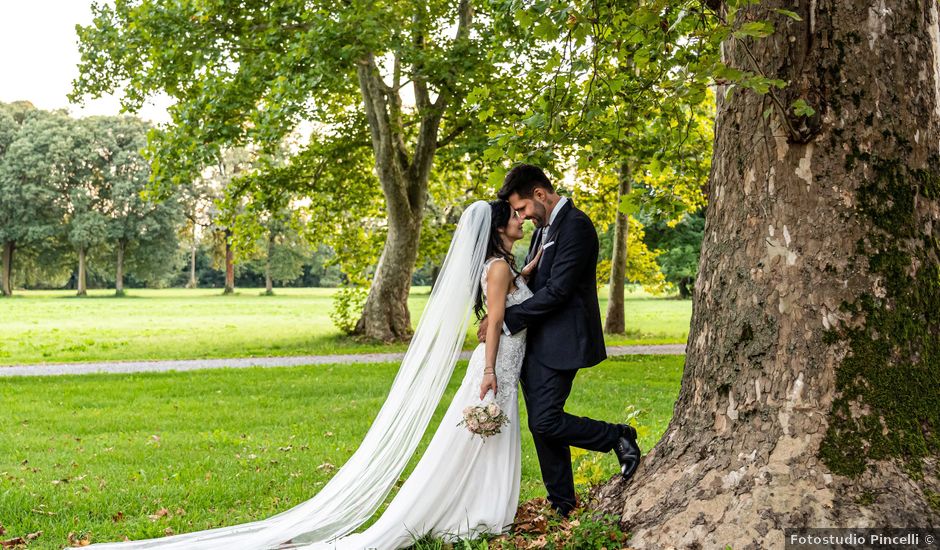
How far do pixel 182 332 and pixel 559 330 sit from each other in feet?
82.1

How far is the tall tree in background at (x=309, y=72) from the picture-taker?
1521 centimetres

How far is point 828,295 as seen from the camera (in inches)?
175

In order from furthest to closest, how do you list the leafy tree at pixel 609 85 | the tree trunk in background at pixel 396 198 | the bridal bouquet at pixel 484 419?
the tree trunk in background at pixel 396 198, the bridal bouquet at pixel 484 419, the leafy tree at pixel 609 85

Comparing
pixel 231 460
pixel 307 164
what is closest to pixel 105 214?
pixel 307 164

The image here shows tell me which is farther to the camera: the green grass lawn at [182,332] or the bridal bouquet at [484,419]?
the green grass lawn at [182,332]

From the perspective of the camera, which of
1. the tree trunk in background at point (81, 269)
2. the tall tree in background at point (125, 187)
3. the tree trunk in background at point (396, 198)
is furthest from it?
the tree trunk in background at point (81, 269)

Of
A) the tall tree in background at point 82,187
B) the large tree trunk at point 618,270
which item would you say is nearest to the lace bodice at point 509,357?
the large tree trunk at point 618,270

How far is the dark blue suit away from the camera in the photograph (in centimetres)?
509

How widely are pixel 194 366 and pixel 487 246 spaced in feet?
45.3

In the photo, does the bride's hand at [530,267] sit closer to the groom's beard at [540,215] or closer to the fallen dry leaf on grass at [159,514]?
the groom's beard at [540,215]

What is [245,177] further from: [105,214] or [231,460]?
[105,214]

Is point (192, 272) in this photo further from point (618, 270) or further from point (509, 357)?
point (509, 357)

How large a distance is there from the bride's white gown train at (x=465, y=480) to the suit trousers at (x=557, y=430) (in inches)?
7.1

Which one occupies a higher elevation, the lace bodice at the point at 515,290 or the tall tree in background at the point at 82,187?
the tall tree in background at the point at 82,187
